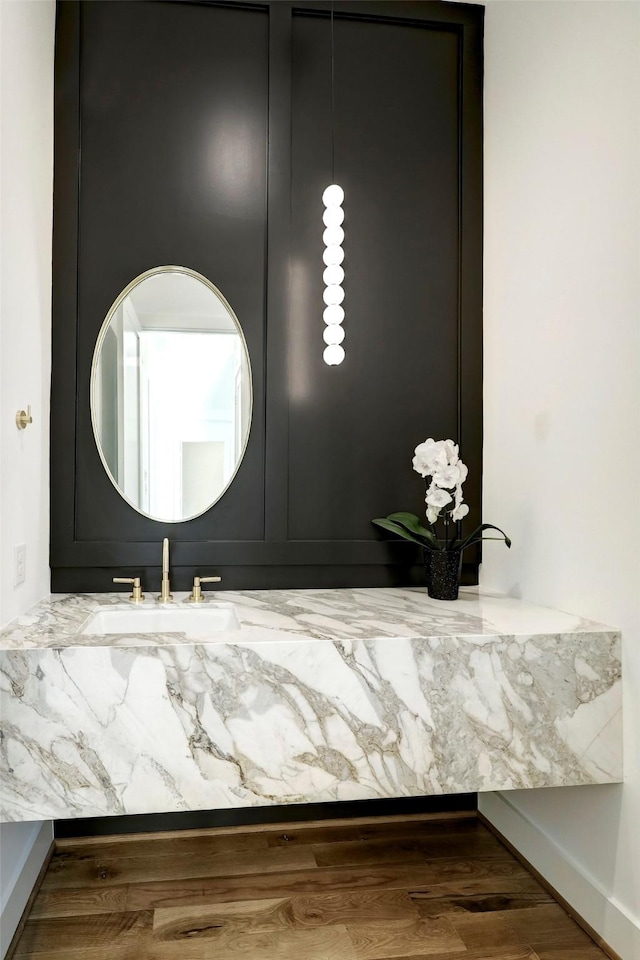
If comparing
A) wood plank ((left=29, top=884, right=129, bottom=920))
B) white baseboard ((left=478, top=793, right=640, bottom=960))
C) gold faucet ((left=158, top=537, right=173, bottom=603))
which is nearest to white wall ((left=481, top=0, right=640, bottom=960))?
white baseboard ((left=478, top=793, right=640, bottom=960))

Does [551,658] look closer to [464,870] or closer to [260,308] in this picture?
[464,870]

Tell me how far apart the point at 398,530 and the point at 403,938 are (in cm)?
107

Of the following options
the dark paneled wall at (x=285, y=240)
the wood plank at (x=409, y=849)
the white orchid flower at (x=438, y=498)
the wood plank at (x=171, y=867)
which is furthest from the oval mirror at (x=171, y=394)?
the wood plank at (x=409, y=849)

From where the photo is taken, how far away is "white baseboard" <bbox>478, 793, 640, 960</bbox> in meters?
1.63

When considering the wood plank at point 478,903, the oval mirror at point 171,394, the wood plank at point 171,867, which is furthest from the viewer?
the oval mirror at point 171,394

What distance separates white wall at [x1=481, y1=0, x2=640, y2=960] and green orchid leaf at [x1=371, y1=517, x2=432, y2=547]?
12.7 inches

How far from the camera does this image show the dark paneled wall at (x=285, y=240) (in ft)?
7.30

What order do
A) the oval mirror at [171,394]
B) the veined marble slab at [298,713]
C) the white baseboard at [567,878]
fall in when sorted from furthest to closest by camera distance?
the oval mirror at [171,394]
the white baseboard at [567,878]
the veined marble slab at [298,713]

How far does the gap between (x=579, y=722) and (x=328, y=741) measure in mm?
600

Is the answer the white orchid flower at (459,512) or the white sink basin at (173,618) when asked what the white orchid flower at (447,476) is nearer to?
the white orchid flower at (459,512)

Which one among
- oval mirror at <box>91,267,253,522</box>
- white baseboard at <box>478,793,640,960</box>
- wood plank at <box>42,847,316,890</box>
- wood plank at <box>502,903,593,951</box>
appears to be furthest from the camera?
oval mirror at <box>91,267,253,522</box>

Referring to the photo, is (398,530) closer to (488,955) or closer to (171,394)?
(171,394)

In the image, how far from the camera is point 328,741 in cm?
158

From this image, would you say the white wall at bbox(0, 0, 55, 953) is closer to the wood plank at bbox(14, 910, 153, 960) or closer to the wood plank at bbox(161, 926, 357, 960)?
the wood plank at bbox(14, 910, 153, 960)
